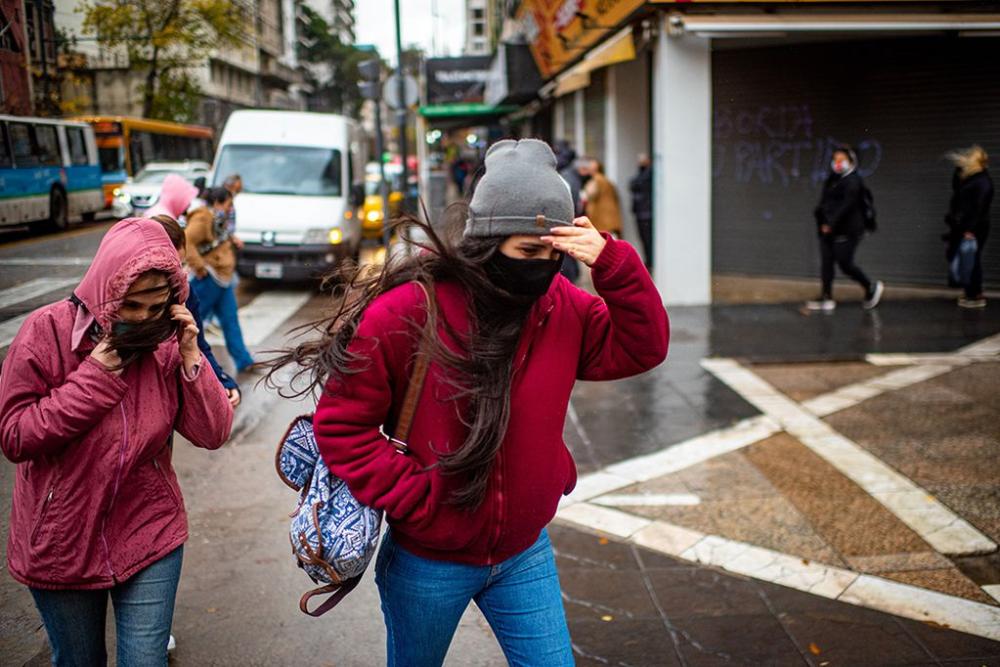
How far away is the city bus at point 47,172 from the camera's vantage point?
3.53 meters

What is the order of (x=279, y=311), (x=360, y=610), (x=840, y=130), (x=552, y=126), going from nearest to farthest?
(x=360, y=610), (x=279, y=311), (x=840, y=130), (x=552, y=126)

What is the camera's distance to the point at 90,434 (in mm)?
2430

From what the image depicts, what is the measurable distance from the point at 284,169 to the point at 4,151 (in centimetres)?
1079

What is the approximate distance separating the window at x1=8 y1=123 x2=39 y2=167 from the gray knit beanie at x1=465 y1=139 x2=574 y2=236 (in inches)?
84.2

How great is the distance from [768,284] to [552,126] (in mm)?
11235

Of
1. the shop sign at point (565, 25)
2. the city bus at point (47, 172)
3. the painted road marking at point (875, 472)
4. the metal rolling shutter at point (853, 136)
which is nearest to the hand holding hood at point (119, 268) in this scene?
the city bus at point (47, 172)

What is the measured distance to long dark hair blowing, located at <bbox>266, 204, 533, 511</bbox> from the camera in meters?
2.27

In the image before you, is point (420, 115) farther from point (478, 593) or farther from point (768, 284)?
point (478, 593)

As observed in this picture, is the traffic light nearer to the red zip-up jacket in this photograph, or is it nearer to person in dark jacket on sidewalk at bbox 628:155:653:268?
person in dark jacket on sidewalk at bbox 628:155:653:268

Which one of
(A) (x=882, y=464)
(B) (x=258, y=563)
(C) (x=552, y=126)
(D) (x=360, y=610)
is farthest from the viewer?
(C) (x=552, y=126)

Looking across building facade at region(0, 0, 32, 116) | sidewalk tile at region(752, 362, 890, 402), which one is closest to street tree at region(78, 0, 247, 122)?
building facade at region(0, 0, 32, 116)

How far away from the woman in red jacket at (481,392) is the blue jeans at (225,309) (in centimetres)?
522

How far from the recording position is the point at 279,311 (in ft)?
38.6

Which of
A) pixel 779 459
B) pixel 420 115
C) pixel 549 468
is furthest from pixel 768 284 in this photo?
pixel 420 115
